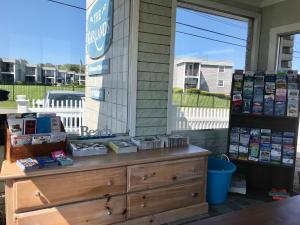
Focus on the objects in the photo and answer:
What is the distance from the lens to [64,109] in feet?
9.34

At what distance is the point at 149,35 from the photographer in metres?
2.81

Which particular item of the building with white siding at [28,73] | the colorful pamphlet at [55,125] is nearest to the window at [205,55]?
the building with white siding at [28,73]

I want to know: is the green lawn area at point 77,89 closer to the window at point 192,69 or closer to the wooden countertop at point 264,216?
the window at point 192,69

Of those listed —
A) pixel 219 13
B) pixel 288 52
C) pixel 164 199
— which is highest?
pixel 219 13

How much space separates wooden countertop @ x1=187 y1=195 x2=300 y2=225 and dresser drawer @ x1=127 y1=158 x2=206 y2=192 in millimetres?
1131

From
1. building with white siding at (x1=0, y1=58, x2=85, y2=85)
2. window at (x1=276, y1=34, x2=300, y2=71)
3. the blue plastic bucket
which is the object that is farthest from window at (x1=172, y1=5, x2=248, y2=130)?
building with white siding at (x1=0, y1=58, x2=85, y2=85)

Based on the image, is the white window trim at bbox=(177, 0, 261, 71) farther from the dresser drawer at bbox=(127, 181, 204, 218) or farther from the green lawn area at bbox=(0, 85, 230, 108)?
the dresser drawer at bbox=(127, 181, 204, 218)

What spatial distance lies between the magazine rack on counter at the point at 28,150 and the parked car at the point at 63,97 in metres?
0.66

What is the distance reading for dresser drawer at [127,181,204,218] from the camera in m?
2.33

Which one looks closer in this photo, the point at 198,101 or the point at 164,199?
the point at 164,199

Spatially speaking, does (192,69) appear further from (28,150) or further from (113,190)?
(28,150)

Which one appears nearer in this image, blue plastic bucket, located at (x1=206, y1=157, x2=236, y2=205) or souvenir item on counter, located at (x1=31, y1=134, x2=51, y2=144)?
souvenir item on counter, located at (x1=31, y1=134, x2=51, y2=144)

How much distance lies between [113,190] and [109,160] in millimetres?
257

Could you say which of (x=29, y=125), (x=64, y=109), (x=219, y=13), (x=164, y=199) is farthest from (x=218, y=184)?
(x=219, y=13)
